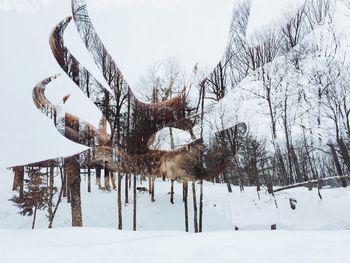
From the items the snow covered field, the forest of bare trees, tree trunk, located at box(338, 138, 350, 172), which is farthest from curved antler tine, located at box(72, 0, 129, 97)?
tree trunk, located at box(338, 138, 350, 172)

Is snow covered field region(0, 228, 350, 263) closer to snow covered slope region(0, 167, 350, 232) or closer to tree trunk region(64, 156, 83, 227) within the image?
snow covered slope region(0, 167, 350, 232)

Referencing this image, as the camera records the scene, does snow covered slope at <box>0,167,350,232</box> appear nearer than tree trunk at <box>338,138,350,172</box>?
Yes

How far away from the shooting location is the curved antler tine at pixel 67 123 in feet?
49.4

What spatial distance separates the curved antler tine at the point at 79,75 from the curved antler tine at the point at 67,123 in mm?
2251

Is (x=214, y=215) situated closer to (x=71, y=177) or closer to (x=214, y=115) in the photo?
(x=214, y=115)

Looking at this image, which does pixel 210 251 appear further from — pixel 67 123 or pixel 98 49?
pixel 67 123

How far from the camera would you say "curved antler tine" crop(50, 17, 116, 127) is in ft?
35.5

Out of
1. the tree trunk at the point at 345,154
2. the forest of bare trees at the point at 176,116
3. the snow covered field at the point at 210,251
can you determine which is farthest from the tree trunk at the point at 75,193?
the tree trunk at the point at 345,154

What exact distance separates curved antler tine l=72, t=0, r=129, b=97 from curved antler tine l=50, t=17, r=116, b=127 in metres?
0.45

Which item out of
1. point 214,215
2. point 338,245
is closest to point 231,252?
point 338,245

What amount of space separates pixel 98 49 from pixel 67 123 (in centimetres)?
620

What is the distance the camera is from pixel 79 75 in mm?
12133

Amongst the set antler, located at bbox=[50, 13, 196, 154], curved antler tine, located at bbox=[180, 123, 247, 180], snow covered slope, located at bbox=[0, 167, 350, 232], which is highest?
antler, located at bbox=[50, 13, 196, 154]

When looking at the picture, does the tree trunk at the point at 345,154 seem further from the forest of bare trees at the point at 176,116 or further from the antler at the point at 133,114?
the antler at the point at 133,114
